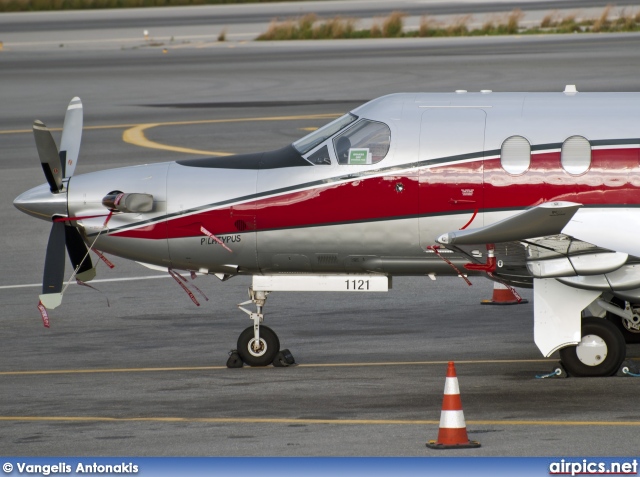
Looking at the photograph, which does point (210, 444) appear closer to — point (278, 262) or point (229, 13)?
point (278, 262)

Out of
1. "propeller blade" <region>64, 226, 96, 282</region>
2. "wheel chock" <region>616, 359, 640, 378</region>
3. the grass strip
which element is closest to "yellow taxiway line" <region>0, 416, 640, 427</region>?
"wheel chock" <region>616, 359, 640, 378</region>

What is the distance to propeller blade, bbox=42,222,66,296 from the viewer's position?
47.9 feet

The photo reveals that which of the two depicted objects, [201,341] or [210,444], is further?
[201,341]

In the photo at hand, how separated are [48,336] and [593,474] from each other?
9.30 metres

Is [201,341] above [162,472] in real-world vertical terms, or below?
above

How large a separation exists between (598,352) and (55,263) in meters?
6.17

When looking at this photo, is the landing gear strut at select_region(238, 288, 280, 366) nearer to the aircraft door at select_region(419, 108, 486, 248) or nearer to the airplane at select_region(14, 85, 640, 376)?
the airplane at select_region(14, 85, 640, 376)

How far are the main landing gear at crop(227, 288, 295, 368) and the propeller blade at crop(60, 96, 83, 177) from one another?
2695mm

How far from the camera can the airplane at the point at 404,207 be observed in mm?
13828

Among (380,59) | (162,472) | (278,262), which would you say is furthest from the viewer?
(380,59)

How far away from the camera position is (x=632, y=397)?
13000 millimetres

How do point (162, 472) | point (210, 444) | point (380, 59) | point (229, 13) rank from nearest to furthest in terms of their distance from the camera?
point (162, 472), point (210, 444), point (380, 59), point (229, 13)

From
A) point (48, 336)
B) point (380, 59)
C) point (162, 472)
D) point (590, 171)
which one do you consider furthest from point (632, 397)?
point (380, 59)

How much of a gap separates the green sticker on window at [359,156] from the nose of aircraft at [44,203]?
333 centimetres
